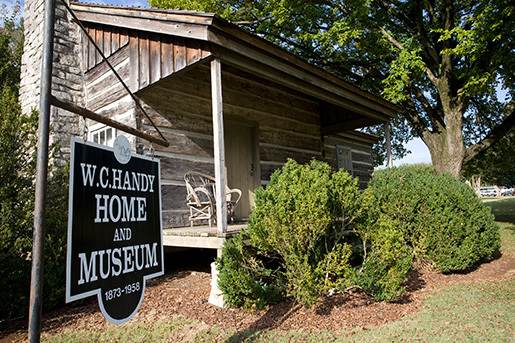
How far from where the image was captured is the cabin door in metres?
7.80

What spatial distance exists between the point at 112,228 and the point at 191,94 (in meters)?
5.22

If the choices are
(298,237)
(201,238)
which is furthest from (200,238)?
(298,237)

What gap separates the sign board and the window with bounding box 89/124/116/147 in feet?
15.5

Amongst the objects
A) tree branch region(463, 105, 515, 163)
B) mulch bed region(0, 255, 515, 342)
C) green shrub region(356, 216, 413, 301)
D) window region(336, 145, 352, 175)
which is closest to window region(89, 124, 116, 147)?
mulch bed region(0, 255, 515, 342)

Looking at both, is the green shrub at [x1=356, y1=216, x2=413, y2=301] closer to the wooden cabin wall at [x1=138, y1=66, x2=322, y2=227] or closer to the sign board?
the sign board

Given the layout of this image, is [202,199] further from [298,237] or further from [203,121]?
[298,237]

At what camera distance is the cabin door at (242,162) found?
7.80m

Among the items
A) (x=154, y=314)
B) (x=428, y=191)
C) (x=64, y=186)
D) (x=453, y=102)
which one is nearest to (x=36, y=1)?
(x=64, y=186)

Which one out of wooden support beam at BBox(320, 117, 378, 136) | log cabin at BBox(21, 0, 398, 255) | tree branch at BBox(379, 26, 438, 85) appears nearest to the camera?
log cabin at BBox(21, 0, 398, 255)

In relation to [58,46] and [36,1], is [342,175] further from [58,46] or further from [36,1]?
[36,1]

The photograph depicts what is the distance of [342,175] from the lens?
4.55m

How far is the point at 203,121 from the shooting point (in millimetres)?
7164

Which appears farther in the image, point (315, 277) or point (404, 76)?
point (404, 76)

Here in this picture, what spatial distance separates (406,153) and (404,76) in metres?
9.65
